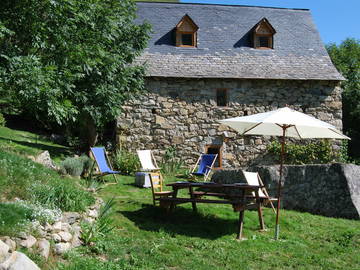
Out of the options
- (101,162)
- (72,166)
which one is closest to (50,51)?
(72,166)

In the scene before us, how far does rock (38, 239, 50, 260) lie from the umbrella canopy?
13.5 ft

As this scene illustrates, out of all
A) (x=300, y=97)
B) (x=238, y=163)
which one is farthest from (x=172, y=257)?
(x=300, y=97)

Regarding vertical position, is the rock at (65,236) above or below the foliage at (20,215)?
below

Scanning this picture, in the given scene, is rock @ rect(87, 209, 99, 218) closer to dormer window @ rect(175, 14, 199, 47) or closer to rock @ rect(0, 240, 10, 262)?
rock @ rect(0, 240, 10, 262)

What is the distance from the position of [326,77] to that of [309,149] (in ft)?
8.93

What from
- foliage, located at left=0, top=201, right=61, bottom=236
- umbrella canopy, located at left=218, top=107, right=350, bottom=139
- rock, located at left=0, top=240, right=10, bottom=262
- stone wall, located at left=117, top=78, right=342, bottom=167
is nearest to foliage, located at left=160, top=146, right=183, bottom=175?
stone wall, located at left=117, top=78, right=342, bottom=167

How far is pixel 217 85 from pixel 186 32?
2528mm

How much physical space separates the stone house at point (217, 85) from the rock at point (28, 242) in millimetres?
10266

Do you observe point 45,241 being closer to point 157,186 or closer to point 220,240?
point 220,240

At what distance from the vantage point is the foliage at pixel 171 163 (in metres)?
14.2

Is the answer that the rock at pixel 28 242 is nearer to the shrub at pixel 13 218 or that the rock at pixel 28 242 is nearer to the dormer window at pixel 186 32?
the shrub at pixel 13 218

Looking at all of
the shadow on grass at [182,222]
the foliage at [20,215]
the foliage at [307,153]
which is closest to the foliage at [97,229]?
the foliage at [20,215]

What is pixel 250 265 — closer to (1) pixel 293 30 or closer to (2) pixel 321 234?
(2) pixel 321 234

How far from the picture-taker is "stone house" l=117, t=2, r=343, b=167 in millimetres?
15219
